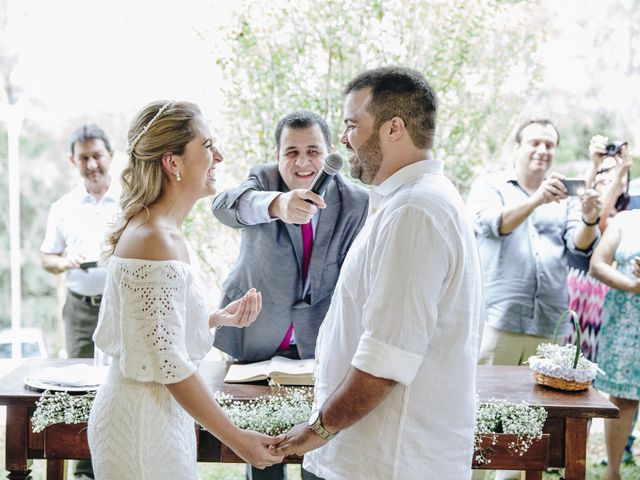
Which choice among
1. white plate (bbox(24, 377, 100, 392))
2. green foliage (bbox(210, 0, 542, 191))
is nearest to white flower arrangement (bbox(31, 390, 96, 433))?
white plate (bbox(24, 377, 100, 392))

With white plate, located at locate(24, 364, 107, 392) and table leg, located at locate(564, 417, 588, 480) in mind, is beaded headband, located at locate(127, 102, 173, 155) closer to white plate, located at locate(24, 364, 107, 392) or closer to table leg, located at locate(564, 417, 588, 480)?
white plate, located at locate(24, 364, 107, 392)

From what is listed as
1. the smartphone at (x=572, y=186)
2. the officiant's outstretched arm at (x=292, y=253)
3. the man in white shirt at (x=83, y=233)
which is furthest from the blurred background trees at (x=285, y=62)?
the officiant's outstretched arm at (x=292, y=253)

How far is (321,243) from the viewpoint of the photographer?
2695mm

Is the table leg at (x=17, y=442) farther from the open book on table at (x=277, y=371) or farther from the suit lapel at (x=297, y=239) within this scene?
the suit lapel at (x=297, y=239)

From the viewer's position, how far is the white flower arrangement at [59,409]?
230 centimetres

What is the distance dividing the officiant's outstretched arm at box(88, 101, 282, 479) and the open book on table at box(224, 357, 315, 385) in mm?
613

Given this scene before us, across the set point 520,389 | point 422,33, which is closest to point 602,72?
point 422,33

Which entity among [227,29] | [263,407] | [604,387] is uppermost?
[227,29]

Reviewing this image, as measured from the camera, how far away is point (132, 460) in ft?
5.71

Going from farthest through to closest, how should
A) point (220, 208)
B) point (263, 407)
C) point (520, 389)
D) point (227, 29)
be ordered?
point (227, 29), point (220, 208), point (520, 389), point (263, 407)

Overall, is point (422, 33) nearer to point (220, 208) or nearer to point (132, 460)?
point (220, 208)

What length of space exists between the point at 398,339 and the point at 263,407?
0.88 meters

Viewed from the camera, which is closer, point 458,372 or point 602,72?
point 458,372

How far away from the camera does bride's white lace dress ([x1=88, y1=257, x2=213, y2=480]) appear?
1.68 metres
